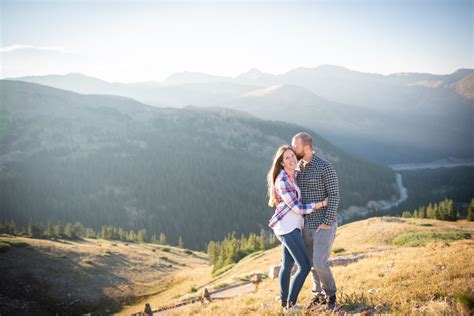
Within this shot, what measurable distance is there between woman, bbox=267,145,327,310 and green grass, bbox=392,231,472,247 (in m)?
27.2

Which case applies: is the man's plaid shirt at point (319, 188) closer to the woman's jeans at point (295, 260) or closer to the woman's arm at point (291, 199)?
the woman's arm at point (291, 199)

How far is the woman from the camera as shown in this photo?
8.49 metres

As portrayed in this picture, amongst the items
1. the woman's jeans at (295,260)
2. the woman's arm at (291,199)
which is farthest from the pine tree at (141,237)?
the woman's arm at (291,199)

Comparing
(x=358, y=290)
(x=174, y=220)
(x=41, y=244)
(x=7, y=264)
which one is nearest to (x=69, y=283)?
(x=7, y=264)

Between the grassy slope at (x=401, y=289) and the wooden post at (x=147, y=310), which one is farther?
the wooden post at (x=147, y=310)

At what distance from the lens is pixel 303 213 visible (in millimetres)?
8648

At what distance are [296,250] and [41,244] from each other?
60.6m

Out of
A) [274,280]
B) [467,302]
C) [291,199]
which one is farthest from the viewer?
[274,280]

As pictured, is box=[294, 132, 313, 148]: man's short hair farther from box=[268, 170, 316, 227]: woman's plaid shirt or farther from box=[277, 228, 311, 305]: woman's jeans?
box=[277, 228, 311, 305]: woman's jeans

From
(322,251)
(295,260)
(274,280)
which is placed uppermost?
(322,251)

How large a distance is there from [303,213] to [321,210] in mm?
530

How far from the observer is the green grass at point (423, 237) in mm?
31359

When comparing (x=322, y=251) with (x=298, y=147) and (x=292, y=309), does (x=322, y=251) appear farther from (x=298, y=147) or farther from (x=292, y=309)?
(x=298, y=147)

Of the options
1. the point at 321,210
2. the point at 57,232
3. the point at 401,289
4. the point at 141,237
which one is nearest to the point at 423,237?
the point at 401,289
